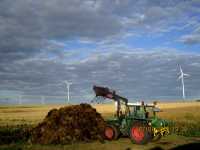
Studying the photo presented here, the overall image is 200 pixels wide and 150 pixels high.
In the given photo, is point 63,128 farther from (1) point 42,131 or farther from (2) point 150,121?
(2) point 150,121

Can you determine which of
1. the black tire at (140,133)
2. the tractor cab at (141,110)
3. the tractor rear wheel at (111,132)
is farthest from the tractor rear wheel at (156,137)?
the tractor rear wheel at (111,132)

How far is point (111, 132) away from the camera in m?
28.2

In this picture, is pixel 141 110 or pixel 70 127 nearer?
pixel 70 127

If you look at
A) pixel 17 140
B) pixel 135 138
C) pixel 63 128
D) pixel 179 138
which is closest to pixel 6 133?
pixel 17 140

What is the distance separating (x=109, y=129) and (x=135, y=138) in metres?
2.49

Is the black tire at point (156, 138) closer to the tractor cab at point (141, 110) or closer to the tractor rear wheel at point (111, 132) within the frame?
the tractor cab at point (141, 110)

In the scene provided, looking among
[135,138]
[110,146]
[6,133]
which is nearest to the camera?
[110,146]

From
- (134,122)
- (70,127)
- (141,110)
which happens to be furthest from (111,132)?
(70,127)

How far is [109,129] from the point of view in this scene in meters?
28.3

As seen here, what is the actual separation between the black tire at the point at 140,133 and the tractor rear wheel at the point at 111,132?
5.07 ft

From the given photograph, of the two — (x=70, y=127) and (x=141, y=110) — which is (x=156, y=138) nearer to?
(x=141, y=110)

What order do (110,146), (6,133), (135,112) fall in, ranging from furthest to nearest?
(6,133) < (135,112) < (110,146)

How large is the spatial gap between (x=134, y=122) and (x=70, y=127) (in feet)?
13.4

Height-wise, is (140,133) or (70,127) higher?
(70,127)
